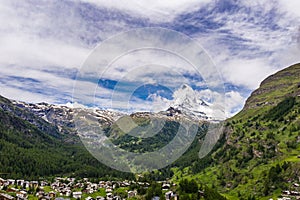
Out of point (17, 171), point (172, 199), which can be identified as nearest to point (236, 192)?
point (172, 199)

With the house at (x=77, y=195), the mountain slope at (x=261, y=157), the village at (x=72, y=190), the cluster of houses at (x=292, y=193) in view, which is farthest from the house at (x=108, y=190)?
the cluster of houses at (x=292, y=193)

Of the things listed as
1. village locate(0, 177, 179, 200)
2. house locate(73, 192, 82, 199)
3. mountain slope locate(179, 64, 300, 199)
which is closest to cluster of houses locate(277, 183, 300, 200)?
mountain slope locate(179, 64, 300, 199)

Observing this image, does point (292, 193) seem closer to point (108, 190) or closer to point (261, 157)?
point (261, 157)

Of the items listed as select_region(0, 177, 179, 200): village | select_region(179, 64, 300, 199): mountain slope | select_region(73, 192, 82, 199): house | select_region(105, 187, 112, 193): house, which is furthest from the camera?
select_region(105, 187, 112, 193): house

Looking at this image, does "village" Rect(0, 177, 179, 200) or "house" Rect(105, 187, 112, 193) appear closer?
"village" Rect(0, 177, 179, 200)

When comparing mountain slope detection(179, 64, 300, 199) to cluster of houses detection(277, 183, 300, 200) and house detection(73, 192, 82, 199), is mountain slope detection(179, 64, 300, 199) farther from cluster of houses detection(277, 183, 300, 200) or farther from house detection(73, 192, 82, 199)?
house detection(73, 192, 82, 199)

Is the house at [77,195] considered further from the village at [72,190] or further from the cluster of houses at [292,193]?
the cluster of houses at [292,193]

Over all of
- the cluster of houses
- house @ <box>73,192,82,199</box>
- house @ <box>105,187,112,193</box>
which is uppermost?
the cluster of houses

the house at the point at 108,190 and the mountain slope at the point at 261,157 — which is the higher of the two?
the mountain slope at the point at 261,157

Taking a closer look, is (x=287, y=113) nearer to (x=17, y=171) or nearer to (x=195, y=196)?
(x=195, y=196)
